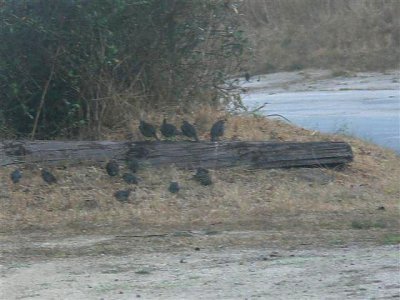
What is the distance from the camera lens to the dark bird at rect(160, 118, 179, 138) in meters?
10.1

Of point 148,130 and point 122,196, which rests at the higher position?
point 148,130

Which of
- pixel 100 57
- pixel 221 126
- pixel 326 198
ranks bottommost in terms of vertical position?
pixel 326 198

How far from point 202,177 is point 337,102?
10011 millimetres

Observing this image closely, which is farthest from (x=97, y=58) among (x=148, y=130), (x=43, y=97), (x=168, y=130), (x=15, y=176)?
(x=15, y=176)

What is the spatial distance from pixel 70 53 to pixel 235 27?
2.47 meters

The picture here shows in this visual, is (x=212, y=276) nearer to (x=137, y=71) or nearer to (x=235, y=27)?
(x=137, y=71)

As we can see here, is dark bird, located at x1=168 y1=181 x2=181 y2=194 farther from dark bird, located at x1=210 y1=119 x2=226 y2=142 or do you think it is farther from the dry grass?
dark bird, located at x1=210 y1=119 x2=226 y2=142

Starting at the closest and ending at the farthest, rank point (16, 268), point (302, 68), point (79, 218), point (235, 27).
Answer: point (16, 268) < point (79, 218) < point (235, 27) < point (302, 68)

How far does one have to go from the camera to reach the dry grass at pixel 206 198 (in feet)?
27.7

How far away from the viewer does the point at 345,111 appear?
1709 centimetres

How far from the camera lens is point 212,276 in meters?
6.46

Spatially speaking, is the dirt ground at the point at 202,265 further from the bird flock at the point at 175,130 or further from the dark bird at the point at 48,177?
the bird flock at the point at 175,130

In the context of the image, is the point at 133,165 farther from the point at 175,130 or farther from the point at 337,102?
the point at 337,102

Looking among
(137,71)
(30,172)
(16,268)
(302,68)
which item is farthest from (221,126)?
(302,68)
